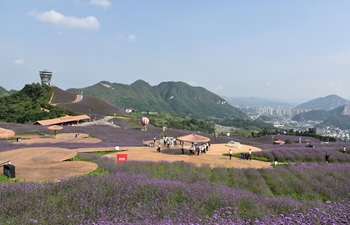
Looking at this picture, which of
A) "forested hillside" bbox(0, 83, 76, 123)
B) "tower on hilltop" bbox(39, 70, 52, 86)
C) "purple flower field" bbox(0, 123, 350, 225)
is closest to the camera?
"purple flower field" bbox(0, 123, 350, 225)

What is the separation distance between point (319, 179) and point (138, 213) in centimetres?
1046

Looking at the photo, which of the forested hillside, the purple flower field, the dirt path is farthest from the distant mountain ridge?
the purple flower field

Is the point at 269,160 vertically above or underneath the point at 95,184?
underneath

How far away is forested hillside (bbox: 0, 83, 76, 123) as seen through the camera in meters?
64.5

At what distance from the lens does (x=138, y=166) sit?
14.6 meters

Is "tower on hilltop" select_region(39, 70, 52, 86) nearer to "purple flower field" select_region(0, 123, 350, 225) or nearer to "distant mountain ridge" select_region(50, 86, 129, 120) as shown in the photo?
"distant mountain ridge" select_region(50, 86, 129, 120)

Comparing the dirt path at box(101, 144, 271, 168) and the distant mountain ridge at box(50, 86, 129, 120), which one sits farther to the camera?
the distant mountain ridge at box(50, 86, 129, 120)

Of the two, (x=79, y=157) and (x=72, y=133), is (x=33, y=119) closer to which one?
(x=72, y=133)

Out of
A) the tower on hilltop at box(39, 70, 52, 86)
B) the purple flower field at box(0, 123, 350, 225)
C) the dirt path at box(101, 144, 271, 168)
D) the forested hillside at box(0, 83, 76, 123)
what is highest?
the tower on hilltop at box(39, 70, 52, 86)

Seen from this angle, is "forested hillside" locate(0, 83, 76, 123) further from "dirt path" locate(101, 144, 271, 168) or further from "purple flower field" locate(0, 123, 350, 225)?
"purple flower field" locate(0, 123, 350, 225)

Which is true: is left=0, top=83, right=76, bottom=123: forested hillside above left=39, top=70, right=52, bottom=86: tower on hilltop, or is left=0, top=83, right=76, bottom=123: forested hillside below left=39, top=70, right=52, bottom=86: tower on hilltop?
below

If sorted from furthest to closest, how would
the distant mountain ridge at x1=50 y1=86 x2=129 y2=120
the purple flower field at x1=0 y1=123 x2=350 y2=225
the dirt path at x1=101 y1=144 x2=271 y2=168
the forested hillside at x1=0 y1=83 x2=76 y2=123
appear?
the distant mountain ridge at x1=50 y1=86 x2=129 y2=120 < the forested hillside at x1=0 y1=83 x2=76 y2=123 < the dirt path at x1=101 y1=144 x2=271 y2=168 < the purple flower field at x1=0 y1=123 x2=350 y2=225

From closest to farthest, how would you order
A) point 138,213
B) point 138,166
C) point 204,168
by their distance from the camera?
point 138,213, point 138,166, point 204,168

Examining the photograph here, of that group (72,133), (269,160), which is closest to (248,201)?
(269,160)
